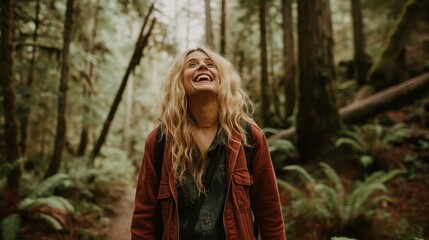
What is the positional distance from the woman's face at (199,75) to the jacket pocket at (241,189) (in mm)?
695

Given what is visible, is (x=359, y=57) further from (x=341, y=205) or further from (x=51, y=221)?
(x=51, y=221)

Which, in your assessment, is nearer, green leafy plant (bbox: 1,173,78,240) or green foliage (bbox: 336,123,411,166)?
green leafy plant (bbox: 1,173,78,240)

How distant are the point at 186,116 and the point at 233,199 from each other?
79 cm

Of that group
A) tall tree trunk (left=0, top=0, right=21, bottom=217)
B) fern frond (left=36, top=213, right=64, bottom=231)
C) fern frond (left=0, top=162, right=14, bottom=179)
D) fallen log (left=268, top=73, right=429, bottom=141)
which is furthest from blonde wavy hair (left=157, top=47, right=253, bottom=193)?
fallen log (left=268, top=73, right=429, bottom=141)

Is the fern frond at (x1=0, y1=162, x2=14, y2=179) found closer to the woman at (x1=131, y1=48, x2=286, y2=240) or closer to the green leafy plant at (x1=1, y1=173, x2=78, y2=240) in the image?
the green leafy plant at (x1=1, y1=173, x2=78, y2=240)

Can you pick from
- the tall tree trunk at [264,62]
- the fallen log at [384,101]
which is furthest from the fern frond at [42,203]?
the tall tree trunk at [264,62]

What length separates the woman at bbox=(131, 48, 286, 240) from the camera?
7.27 feet

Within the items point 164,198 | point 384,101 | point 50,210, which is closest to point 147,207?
point 164,198

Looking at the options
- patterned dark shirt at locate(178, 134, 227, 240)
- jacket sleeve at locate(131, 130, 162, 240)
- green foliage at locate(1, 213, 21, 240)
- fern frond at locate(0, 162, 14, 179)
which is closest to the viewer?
patterned dark shirt at locate(178, 134, 227, 240)

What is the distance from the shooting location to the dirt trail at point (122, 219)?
6.60 meters

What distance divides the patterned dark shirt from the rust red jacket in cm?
6

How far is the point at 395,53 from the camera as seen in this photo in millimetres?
9781

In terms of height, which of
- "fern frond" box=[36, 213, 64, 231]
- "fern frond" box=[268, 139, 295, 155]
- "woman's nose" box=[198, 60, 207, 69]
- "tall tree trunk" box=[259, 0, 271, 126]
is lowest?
"fern frond" box=[36, 213, 64, 231]

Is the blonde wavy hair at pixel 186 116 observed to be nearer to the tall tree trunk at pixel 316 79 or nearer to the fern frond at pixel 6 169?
the fern frond at pixel 6 169
